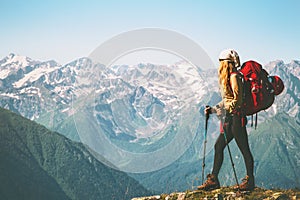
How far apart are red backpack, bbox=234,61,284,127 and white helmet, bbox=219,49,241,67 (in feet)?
0.80

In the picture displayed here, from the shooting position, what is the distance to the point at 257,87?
34.4 ft

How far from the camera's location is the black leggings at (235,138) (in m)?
11.0

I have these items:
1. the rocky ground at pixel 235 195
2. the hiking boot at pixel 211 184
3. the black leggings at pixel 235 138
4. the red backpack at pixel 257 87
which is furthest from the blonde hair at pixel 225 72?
the rocky ground at pixel 235 195

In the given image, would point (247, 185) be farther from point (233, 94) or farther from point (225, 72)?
point (225, 72)

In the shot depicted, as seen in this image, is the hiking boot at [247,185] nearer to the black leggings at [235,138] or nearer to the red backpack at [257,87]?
the black leggings at [235,138]

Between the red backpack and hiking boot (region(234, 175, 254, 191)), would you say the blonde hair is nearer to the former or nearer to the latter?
the red backpack

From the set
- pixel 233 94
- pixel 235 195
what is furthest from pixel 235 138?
pixel 235 195

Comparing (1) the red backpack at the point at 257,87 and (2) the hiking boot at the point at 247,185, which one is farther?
(2) the hiking boot at the point at 247,185

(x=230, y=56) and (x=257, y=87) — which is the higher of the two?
(x=230, y=56)

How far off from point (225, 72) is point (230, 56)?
1.36 feet

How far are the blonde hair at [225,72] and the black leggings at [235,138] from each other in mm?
819

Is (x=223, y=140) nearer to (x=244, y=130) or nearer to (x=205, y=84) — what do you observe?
(x=244, y=130)

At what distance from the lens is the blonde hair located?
1081 cm

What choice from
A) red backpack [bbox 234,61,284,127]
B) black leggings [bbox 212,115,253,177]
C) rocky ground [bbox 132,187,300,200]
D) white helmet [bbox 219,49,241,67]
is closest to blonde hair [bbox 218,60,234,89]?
white helmet [bbox 219,49,241,67]
